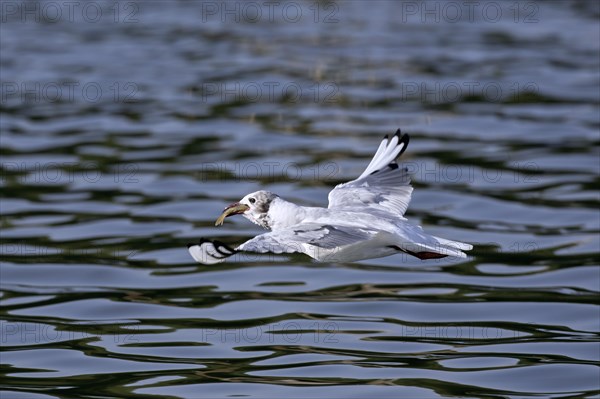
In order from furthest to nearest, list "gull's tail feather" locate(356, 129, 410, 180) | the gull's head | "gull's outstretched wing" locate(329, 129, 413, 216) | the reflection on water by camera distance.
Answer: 1. the reflection on water
2. "gull's tail feather" locate(356, 129, 410, 180)
3. "gull's outstretched wing" locate(329, 129, 413, 216)
4. the gull's head

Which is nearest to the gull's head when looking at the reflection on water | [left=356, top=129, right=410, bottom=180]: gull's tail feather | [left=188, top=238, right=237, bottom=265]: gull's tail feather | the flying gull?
the flying gull

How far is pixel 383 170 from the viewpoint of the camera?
41.0 ft

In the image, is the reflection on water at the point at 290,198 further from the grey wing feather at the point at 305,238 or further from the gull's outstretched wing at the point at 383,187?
the grey wing feather at the point at 305,238

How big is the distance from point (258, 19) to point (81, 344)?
2442cm

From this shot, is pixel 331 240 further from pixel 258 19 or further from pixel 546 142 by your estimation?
pixel 258 19

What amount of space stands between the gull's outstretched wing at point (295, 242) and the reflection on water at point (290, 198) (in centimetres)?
229

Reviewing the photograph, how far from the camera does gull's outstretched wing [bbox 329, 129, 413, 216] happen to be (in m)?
11.9

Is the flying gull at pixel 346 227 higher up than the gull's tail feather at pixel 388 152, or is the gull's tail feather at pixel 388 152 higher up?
the gull's tail feather at pixel 388 152

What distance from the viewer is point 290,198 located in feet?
63.1

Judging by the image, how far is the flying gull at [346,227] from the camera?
965 centimetres

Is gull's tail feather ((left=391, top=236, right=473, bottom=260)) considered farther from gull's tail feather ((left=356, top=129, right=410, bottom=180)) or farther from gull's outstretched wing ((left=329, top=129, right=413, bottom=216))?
gull's tail feather ((left=356, top=129, right=410, bottom=180))

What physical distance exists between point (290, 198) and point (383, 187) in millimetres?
6919

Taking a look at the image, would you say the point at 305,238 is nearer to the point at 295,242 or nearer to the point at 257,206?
the point at 295,242

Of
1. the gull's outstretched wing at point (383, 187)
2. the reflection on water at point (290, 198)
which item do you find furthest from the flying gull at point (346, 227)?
the reflection on water at point (290, 198)
